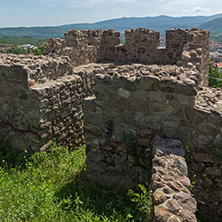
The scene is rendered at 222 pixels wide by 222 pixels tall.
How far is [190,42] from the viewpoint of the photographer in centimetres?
728

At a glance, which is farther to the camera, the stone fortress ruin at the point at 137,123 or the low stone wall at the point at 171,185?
the stone fortress ruin at the point at 137,123

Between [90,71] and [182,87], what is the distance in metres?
4.35

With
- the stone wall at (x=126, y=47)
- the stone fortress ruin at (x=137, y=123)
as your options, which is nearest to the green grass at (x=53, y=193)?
the stone fortress ruin at (x=137, y=123)

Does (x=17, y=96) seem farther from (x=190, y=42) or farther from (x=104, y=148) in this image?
(x=190, y=42)

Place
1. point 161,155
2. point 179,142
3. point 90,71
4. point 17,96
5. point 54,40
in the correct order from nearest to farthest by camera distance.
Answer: point 161,155
point 179,142
point 17,96
point 90,71
point 54,40

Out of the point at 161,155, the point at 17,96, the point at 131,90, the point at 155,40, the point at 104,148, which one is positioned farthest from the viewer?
the point at 155,40

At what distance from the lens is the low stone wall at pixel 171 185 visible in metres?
2.26

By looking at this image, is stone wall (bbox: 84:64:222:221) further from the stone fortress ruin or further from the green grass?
the green grass

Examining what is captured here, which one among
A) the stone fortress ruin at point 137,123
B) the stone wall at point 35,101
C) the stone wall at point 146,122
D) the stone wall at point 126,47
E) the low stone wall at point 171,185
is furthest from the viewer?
the stone wall at point 126,47

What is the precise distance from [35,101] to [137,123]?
8.36ft

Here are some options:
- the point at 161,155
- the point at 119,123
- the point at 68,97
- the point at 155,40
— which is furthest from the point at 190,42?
the point at 161,155

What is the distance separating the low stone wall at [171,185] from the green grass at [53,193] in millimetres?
768

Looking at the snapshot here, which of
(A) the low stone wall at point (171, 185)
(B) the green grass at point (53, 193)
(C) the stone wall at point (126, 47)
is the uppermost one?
(C) the stone wall at point (126, 47)

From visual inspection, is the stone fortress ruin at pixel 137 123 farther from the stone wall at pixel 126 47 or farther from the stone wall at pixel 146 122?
the stone wall at pixel 126 47
